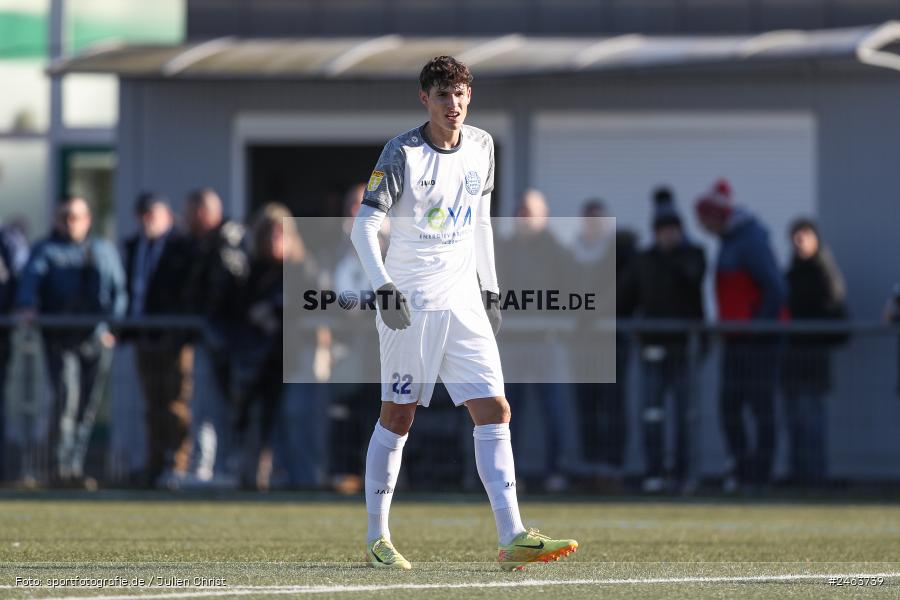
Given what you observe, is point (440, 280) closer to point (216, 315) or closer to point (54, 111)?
point (216, 315)

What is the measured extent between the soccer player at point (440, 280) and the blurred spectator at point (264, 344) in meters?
5.65

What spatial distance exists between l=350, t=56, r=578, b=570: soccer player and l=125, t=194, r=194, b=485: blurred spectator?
5.84 metres

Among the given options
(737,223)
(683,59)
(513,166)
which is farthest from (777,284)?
(513,166)

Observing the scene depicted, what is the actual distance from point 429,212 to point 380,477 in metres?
1.10

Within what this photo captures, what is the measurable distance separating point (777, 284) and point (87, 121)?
30.5 ft

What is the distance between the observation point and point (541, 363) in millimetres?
13188

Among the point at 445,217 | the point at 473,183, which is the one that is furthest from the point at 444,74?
the point at 445,217

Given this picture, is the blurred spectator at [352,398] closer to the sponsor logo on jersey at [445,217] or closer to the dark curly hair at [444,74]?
the sponsor logo on jersey at [445,217]

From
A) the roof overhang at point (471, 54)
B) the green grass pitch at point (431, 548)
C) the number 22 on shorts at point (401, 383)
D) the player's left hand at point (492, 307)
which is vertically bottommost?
the green grass pitch at point (431, 548)

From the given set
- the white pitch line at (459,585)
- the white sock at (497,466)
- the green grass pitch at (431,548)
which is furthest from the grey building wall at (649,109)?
the white sock at (497,466)

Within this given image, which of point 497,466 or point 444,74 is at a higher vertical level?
point 444,74

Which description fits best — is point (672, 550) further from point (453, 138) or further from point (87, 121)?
point (87, 121)

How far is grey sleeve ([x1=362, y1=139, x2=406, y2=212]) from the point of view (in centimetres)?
729

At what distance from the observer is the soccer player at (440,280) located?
7.31 meters
